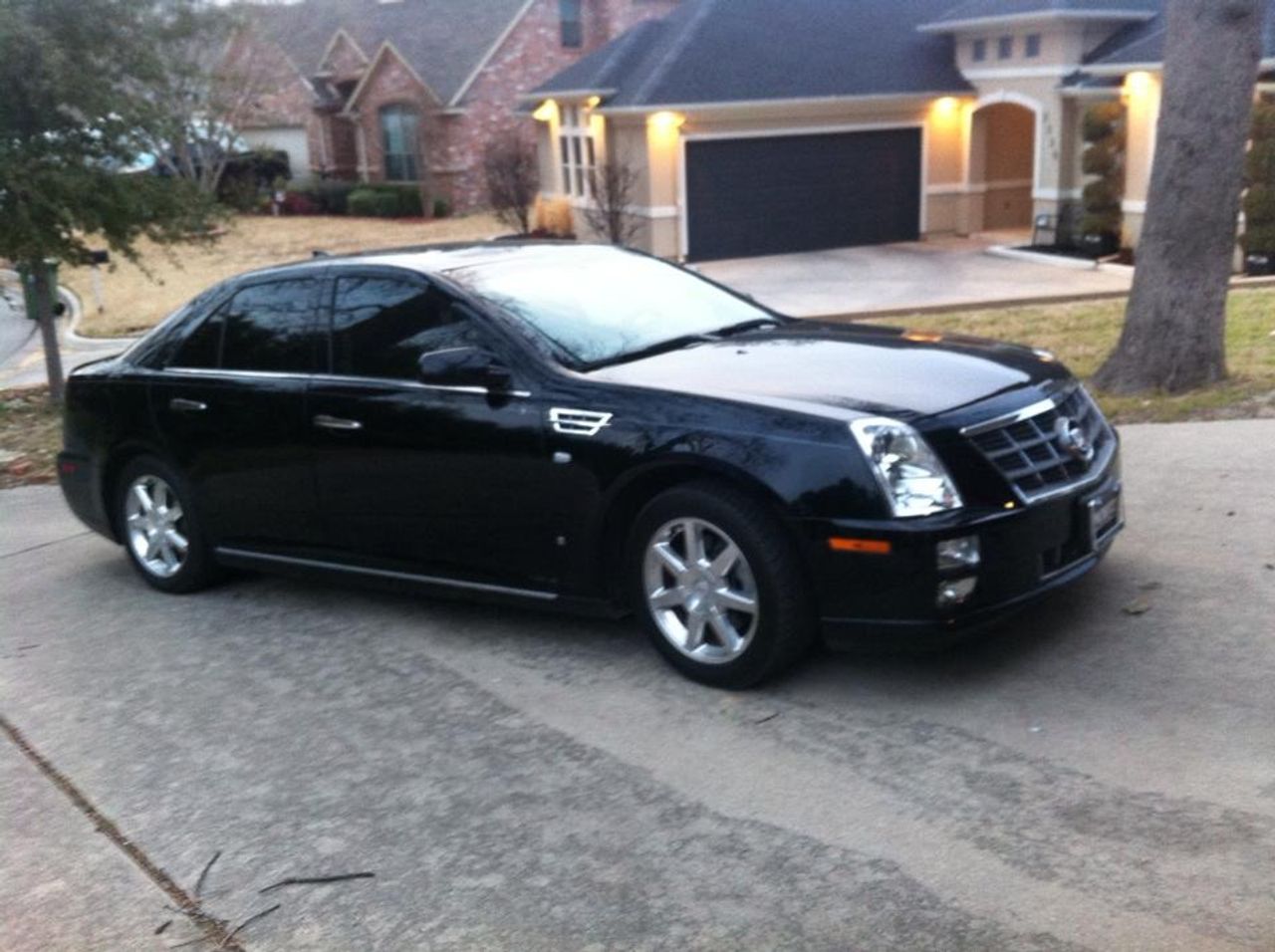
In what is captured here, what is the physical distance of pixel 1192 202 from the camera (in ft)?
30.1

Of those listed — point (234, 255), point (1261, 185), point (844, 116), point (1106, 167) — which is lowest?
point (234, 255)

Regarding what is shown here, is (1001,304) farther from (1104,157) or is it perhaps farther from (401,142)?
(401,142)

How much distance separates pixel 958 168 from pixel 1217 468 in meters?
22.3

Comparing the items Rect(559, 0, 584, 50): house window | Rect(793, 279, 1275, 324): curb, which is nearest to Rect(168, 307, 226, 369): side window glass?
Rect(793, 279, 1275, 324): curb

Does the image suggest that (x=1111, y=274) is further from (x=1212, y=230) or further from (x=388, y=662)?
(x=388, y=662)

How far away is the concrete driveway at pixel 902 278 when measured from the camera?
20.2m

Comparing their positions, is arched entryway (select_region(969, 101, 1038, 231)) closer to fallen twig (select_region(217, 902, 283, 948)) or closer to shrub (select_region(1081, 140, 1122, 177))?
shrub (select_region(1081, 140, 1122, 177))

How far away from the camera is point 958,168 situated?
28.2m

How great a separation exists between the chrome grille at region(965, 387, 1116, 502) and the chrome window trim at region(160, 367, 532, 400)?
175cm

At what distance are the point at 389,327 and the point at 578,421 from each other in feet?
3.86

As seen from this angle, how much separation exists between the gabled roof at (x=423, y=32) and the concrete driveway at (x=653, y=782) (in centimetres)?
3433

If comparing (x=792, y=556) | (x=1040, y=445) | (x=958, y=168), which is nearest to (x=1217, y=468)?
(x=1040, y=445)

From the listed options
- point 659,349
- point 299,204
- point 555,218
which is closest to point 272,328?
point 659,349

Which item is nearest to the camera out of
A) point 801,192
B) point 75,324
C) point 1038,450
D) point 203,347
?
point 1038,450
